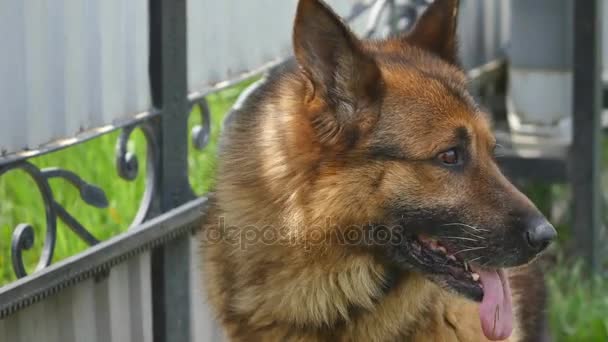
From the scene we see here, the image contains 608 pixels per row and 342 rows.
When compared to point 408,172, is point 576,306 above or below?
below

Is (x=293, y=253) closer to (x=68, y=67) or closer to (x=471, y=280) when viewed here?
(x=471, y=280)

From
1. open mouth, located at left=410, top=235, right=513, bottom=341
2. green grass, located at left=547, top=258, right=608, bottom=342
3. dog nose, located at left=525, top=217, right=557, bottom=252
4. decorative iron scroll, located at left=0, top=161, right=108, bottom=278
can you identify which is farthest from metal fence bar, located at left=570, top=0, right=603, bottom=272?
decorative iron scroll, located at left=0, top=161, right=108, bottom=278

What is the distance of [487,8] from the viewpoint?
7.46 m

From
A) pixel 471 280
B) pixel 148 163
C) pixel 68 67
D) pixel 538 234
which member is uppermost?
pixel 68 67

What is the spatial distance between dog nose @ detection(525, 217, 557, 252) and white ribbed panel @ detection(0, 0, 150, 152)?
4.69 feet

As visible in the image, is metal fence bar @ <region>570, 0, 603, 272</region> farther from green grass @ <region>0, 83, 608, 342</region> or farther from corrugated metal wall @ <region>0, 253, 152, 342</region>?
corrugated metal wall @ <region>0, 253, 152, 342</region>

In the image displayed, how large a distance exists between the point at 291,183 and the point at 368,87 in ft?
1.18

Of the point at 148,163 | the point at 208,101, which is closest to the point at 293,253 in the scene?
the point at 148,163

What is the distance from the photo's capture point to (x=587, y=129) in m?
6.13

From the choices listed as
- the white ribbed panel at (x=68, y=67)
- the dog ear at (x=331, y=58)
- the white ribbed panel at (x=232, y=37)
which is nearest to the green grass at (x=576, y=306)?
the white ribbed panel at (x=232, y=37)

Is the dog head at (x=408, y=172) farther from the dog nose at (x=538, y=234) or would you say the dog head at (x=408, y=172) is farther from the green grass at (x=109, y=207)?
the green grass at (x=109, y=207)

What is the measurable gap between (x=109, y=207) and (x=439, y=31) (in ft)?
5.12

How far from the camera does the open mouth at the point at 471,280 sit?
10.5 feet

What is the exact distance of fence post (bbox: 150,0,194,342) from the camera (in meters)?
3.83
